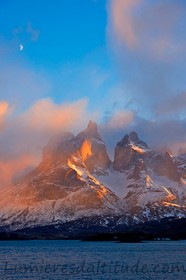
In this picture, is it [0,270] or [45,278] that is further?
[0,270]

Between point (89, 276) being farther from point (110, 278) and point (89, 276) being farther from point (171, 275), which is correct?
point (171, 275)

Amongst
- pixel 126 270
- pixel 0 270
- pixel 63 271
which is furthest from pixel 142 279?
pixel 0 270

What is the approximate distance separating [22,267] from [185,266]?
1812 inches

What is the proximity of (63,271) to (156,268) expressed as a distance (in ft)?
83.0

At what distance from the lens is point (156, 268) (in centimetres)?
12119

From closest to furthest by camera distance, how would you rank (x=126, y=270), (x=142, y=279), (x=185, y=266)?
(x=142, y=279), (x=126, y=270), (x=185, y=266)

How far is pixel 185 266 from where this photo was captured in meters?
125

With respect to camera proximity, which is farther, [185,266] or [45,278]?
[185,266]

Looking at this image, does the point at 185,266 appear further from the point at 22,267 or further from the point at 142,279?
the point at 22,267

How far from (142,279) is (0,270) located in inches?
1585

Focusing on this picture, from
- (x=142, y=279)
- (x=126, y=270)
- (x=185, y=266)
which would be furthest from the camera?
(x=185, y=266)

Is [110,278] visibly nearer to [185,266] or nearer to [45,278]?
[45,278]

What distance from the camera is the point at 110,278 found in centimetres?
10100

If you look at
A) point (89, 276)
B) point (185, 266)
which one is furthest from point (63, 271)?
point (185, 266)
